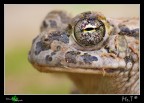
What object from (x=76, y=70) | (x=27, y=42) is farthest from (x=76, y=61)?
(x=27, y=42)

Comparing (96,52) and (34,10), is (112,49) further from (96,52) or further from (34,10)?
(34,10)
